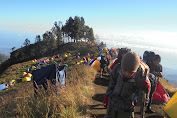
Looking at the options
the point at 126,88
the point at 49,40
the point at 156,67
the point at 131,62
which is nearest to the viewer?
the point at 131,62

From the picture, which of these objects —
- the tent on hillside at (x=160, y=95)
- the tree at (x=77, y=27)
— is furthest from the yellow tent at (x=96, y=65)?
the tree at (x=77, y=27)

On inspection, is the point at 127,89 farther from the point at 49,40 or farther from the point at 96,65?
the point at 49,40

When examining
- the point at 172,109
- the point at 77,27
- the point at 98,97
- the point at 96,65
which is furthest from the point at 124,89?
the point at 77,27

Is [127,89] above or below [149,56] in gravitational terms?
below

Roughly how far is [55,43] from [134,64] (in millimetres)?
52716

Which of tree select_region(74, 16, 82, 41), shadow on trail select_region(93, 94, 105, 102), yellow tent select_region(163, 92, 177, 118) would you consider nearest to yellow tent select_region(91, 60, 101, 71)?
shadow on trail select_region(93, 94, 105, 102)

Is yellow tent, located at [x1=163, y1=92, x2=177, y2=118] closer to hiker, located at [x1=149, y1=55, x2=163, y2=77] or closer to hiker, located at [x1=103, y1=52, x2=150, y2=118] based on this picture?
hiker, located at [x1=149, y1=55, x2=163, y2=77]

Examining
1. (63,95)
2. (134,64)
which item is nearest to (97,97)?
(63,95)

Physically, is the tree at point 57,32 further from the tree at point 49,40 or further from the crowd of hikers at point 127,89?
the crowd of hikers at point 127,89

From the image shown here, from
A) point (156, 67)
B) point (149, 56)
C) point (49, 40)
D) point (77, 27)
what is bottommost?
point (156, 67)

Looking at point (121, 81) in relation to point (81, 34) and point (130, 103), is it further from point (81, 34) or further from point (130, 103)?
point (81, 34)

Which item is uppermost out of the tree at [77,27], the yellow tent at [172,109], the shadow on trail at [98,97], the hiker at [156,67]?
the tree at [77,27]

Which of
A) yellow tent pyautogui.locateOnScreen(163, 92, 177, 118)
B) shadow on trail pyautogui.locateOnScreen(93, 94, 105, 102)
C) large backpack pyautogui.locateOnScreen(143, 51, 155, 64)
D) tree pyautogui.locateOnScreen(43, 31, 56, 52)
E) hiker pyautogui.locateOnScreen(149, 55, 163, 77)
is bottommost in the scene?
shadow on trail pyautogui.locateOnScreen(93, 94, 105, 102)

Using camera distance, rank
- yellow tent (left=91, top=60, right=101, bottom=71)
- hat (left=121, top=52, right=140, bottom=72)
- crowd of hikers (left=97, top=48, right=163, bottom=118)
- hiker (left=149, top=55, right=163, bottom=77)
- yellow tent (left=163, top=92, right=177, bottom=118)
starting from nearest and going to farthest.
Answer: hat (left=121, top=52, right=140, bottom=72) < crowd of hikers (left=97, top=48, right=163, bottom=118) < yellow tent (left=163, top=92, right=177, bottom=118) < hiker (left=149, top=55, right=163, bottom=77) < yellow tent (left=91, top=60, right=101, bottom=71)
